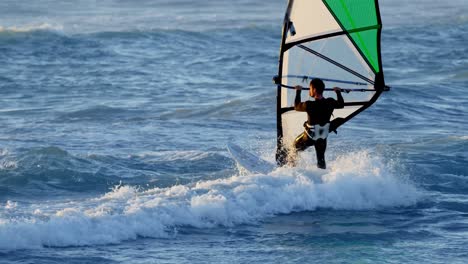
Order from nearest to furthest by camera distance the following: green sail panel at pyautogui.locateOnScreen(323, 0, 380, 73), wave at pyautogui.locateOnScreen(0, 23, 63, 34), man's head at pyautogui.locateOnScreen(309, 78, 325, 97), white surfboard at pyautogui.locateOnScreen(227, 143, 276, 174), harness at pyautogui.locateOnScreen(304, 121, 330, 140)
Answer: man's head at pyautogui.locateOnScreen(309, 78, 325, 97) < harness at pyautogui.locateOnScreen(304, 121, 330, 140) < green sail panel at pyautogui.locateOnScreen(323, 0, 380, 73) < white surfboard at pyautogui.locateOnScreen(227, 143, 276, 174) < wave at pyautogui.locateOnScreen(0, 23, 63, 34)

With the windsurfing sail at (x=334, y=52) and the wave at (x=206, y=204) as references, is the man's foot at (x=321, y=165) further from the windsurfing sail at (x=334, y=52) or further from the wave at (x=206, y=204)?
the windsurfing sail at (x=334, y=52)

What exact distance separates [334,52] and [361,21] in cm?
44

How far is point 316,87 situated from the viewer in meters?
10.4

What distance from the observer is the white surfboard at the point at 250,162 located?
1128 centimetres

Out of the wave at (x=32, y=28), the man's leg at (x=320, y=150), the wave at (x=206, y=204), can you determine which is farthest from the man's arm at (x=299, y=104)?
the wave at (x=32, y=28)

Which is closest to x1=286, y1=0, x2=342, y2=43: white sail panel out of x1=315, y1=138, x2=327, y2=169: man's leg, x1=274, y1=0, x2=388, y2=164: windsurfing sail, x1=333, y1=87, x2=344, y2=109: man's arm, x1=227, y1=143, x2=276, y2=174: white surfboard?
x1=274, y1=0, x2=388, y2=164: windsurfing sail

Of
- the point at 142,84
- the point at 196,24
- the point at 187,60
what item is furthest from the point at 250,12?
the point at 142,84

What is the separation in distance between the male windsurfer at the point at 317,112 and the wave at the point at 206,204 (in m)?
0.46

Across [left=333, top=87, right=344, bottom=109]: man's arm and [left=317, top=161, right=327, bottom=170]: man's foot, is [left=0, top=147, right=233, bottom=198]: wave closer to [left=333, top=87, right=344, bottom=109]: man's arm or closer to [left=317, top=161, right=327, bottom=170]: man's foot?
[left=317, top=161, right=327, bottom=170]: man's foot

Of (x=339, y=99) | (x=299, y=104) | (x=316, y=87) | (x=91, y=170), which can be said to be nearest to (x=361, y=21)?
(x=339, y=99)

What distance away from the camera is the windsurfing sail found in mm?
11117

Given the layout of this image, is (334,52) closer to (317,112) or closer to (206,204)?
(317,112)

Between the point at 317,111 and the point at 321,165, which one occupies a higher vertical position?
the point at 317,111

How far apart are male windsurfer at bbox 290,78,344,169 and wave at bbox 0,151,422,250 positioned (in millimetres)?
458
